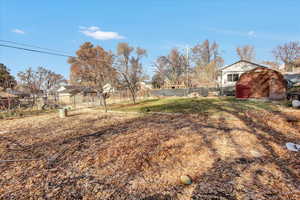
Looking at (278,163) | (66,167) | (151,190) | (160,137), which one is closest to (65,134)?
(66,167)

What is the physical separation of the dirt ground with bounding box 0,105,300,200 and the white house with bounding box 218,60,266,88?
16.9 meters

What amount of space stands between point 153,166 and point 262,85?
13.9 m

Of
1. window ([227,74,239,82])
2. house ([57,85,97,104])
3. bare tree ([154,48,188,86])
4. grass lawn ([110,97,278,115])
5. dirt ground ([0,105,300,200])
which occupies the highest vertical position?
bare tree ([154,48,188,86])

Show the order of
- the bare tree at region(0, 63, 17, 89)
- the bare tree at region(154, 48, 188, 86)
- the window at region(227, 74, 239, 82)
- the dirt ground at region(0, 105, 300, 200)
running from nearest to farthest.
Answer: the dirt ground at region(0, 105, 300, 200), the window at region(227, 74, 239, 82), the bare tree at region(0, 63, 17, 89), the bare tree at region(154, 48, 188, 86)

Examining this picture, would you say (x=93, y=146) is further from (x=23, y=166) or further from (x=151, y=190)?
(x=151, y=190)

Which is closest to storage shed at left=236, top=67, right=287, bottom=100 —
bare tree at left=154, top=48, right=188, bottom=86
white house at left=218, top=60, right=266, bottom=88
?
white house at left=218, top=60, right=266, bottom=88

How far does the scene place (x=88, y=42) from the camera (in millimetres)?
35188

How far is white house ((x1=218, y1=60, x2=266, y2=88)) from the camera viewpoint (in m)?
18.8

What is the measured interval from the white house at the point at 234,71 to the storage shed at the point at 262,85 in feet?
19.3

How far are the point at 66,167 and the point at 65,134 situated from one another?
91.7 inches

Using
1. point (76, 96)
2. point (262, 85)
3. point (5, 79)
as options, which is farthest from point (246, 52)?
point (5, 79)

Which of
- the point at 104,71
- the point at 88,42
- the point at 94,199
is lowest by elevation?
the point at 94,199

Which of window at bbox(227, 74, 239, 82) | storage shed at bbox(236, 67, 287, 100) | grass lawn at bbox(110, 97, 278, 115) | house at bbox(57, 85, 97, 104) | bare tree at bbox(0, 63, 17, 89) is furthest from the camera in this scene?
bare tree at bbox(0, 63, 17, 89)

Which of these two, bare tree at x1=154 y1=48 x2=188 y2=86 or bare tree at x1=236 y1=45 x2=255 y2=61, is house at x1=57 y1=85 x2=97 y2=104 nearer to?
bare tree at x1=154 y1=48 x2=188 y2=86
